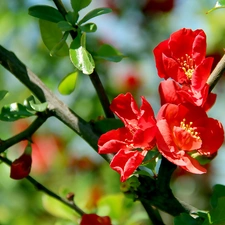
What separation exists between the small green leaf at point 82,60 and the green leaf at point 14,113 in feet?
0.40

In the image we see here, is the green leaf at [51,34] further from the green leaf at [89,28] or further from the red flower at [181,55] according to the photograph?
the red flower at [181,55]

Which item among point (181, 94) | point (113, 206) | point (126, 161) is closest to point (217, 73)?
point (181, 94)

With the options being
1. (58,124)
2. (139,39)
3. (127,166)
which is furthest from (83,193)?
(127,166)

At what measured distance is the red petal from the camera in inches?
31.1

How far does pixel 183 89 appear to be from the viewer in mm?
813

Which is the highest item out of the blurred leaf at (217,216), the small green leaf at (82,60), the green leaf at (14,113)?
the small green leaf at (82,60)

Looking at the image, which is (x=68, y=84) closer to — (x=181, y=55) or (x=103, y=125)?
(x=103, y=125)

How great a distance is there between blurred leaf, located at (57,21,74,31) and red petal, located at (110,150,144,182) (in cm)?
19

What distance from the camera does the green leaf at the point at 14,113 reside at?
0.92 metres

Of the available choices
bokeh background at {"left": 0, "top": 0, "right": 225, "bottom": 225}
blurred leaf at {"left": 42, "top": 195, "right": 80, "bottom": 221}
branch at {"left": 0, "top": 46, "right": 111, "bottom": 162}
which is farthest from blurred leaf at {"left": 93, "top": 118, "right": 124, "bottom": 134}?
bokeh background at {"left": 0, "top": 0, "right": 225, "bottom": 225}

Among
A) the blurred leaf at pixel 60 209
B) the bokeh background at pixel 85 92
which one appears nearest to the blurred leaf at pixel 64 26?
the blurred leaf at pixel 60 209

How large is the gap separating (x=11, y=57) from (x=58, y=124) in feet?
4.96

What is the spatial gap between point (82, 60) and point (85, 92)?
4.39ft

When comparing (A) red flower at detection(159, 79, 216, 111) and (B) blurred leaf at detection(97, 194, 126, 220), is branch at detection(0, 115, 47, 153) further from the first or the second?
(B) blurred leaf at detection(97, 194, 126, 220)
